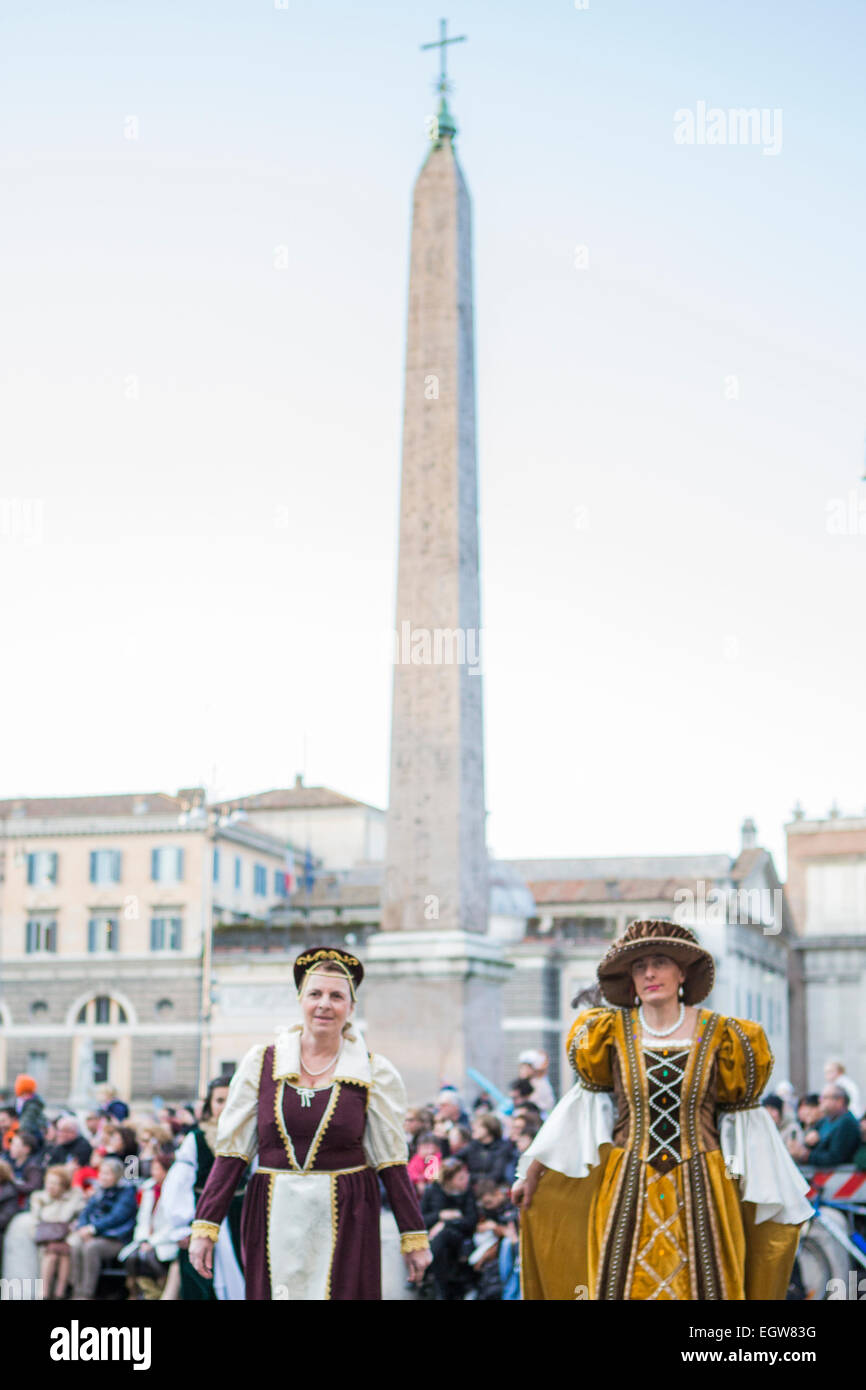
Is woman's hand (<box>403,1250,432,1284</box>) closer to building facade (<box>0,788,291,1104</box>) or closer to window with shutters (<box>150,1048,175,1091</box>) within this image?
building facade (<box>0,788,291,1104</box>)

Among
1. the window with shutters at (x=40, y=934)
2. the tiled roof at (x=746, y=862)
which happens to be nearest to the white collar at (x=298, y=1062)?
the window with shutters at (x=40, y=934)

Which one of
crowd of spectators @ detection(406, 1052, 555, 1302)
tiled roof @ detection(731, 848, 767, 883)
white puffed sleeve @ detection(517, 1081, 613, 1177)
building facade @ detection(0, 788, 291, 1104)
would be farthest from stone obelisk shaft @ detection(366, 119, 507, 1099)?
tiled roof @ detection(731, 848, 767, 883)

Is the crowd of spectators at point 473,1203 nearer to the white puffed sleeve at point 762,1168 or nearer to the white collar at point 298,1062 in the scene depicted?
the white collar at point 298,1062

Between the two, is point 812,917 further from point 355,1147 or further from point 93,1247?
point 355,1147

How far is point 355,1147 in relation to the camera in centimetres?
646

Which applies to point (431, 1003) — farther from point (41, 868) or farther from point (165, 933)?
point (41, 868)

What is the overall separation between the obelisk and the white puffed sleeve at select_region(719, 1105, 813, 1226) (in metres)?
11.2

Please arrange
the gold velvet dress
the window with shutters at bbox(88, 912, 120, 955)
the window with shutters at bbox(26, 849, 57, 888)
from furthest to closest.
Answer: the window with shutters at bbox(26, 849, 57, 888)
the window with shutters at bbox(88, 912, 120, 955)
the gold velvet dress

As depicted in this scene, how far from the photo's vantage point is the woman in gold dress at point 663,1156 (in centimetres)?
614

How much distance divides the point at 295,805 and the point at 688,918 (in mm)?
18356

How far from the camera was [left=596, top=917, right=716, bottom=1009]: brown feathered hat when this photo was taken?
21.1 ft

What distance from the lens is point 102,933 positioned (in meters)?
56.4

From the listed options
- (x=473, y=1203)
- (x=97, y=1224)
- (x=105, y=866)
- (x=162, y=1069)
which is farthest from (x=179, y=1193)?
(x=105, y=866)
